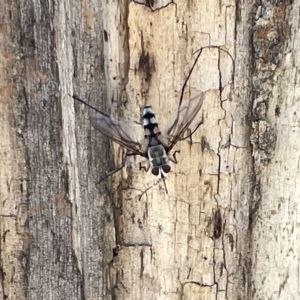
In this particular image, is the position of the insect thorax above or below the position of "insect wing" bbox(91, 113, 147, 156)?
below

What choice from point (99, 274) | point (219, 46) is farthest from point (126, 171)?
point (219, 46)

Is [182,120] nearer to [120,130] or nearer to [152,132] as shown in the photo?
[152,132]

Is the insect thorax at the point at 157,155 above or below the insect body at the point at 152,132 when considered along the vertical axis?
below

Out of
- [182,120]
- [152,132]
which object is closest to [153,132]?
[152,132]
